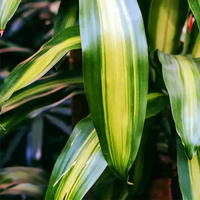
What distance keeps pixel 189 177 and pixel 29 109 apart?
34cm

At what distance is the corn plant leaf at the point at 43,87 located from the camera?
53cm

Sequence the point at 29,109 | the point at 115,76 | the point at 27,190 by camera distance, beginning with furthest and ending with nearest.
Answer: the point at 27,190 < the point at 29,109 < the point at 115,76

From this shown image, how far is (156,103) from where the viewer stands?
468mm

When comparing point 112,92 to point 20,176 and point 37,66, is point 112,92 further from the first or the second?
point 20,176

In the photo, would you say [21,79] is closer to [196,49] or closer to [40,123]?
[196,49]

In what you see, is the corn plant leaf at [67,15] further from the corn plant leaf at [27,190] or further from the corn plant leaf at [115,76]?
the corn plant leaf at [27,190]

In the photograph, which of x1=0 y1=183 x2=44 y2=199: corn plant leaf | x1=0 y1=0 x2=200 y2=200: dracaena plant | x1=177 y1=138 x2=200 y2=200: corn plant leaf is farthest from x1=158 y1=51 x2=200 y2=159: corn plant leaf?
x1=0 y1=183 x2=44 y2=199: corn plant leaf

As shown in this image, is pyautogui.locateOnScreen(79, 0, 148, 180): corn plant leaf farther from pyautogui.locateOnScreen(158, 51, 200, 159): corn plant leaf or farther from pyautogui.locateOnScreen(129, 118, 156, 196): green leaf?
pyautogui.locateOnScreen(129, 118, 156, 196): green leaf

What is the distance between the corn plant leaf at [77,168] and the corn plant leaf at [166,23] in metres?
0.30

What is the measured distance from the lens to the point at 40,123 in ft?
3.51

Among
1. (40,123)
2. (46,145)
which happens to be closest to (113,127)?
(40,123)

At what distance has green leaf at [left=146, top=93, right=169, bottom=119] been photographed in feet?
1.46

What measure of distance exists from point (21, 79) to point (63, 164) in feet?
0.48

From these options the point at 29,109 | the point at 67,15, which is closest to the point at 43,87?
the point at 29,109
